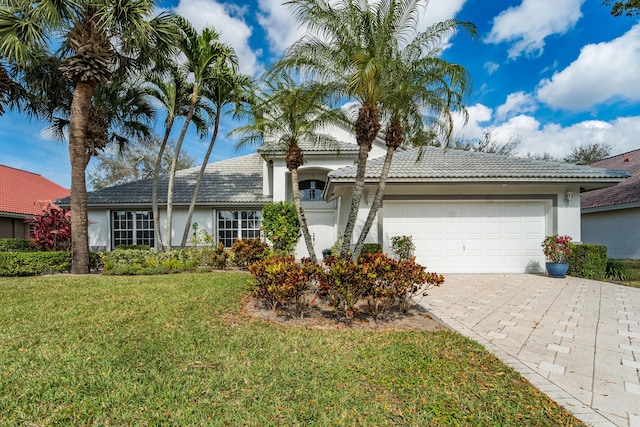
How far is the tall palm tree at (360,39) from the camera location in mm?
5758

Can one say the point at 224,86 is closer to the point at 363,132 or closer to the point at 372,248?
the point at 363,132

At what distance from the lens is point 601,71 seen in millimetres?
14398

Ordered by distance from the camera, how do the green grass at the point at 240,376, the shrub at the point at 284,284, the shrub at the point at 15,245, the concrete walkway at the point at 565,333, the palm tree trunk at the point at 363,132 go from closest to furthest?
the green grass at the point at 240,376
the concrete walkway at the point at 565,333
the shrub at the point at 284,284
the palm tree trunk at the point at 363,132
the shrub at the point at 15,245

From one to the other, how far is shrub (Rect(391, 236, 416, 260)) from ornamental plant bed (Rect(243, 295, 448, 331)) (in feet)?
11.6

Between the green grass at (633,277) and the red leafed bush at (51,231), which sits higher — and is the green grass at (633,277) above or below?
below

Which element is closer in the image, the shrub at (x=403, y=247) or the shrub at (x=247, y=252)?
the shrub at (x=403, y=247)

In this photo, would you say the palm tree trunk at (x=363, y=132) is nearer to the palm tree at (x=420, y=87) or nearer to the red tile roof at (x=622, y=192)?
the palm tree at (x=420, y=87)

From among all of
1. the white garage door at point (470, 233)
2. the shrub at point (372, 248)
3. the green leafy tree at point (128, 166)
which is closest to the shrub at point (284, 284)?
the shrub at point (372, 248)

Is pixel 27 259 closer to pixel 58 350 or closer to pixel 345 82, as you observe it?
pixel 58 350

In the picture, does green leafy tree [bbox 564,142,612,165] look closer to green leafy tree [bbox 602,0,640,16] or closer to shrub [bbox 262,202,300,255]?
green leafy tree [bbox 602,0,640,16]

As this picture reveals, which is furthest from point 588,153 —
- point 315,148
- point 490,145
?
point 315,148

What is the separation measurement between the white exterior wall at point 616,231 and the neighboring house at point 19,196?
27.7 meters

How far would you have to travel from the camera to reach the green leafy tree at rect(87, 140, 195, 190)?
28922 millimetres

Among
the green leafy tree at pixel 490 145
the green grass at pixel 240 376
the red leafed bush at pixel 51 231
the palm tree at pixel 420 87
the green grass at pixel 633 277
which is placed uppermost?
the green leafy tree at pixel 490 145
